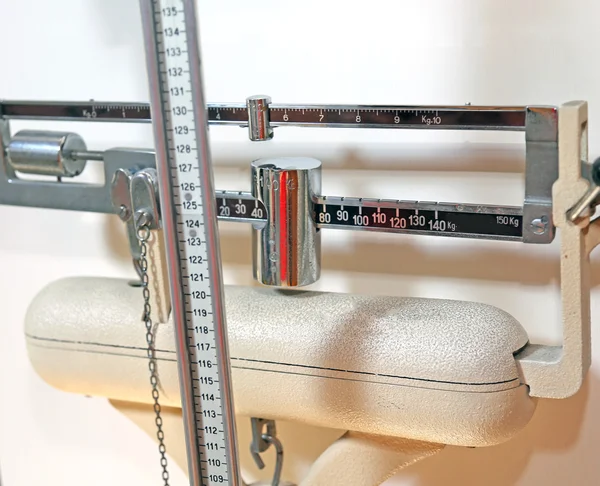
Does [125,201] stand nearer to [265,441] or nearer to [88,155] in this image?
[88,155]

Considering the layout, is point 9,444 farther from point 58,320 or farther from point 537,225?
point 537,225

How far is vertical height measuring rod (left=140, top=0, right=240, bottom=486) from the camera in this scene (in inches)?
19.4

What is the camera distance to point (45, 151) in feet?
2.57

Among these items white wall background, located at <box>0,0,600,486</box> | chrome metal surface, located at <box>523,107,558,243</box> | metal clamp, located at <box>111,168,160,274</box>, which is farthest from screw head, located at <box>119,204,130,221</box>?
chrome metal surface, located at <box>523,107,558,243</box>

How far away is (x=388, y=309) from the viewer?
0.67 metres

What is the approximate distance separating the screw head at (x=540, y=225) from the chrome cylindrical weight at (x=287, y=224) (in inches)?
6.8

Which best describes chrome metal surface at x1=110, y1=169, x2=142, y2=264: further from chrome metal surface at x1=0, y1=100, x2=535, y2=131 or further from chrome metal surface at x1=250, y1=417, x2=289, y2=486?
chrome metal surface at x1=250, y1=417, x2=289, y2=486

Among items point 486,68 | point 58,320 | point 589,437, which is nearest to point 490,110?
point 486,68

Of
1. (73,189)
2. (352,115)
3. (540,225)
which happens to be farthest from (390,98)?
(73,189)

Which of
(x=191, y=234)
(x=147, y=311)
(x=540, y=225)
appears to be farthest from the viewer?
(x=147, y=311)

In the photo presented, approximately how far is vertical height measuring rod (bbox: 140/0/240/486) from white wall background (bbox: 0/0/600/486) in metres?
0.27

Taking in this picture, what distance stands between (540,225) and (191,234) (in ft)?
0.88

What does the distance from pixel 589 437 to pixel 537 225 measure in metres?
0.23

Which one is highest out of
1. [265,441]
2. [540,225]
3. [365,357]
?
[540,225]
